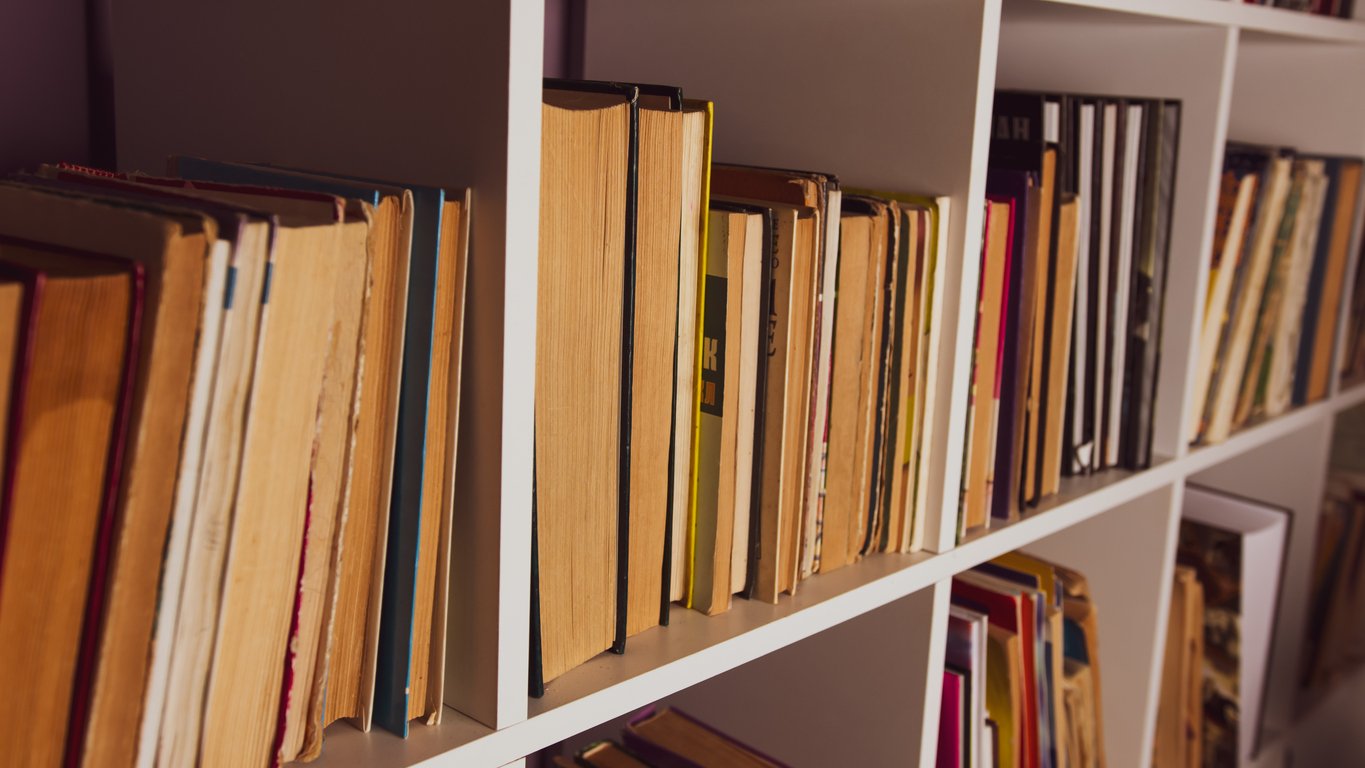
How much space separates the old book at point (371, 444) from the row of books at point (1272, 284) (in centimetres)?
94

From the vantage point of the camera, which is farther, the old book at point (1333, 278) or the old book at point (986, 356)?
the old book at point (1333, 278)

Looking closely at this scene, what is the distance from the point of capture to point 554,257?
1.75 ft

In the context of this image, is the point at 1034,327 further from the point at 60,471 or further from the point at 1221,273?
the point at 60,471

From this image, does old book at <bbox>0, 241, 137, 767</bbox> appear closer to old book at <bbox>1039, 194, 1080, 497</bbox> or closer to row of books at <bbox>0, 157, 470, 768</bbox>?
row of books at <bbox>0, 157, 470, 768</bbox>

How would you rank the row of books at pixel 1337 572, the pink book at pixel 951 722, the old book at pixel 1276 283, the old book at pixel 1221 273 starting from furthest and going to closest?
the row of books at pixel 1337 572 → the old book at pixel 1276 283 → the old book at pixel 1221 273 → the pink book at pixel 951 722

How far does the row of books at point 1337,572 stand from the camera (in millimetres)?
1859

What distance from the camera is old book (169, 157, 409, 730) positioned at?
0.48 metres

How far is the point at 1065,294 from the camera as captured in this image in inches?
35.6

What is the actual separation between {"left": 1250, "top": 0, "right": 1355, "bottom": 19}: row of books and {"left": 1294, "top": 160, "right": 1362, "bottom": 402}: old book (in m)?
0.21

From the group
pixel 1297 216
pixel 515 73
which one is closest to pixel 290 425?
pixel 515 73

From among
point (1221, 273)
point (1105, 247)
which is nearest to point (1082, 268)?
point (1105, 247)

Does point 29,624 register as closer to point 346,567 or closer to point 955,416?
point 346,567

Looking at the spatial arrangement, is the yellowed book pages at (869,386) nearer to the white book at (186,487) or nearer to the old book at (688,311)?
the old book at (688,311)

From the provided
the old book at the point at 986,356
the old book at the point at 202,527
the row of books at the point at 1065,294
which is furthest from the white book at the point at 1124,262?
the old book at the point at 202,527
